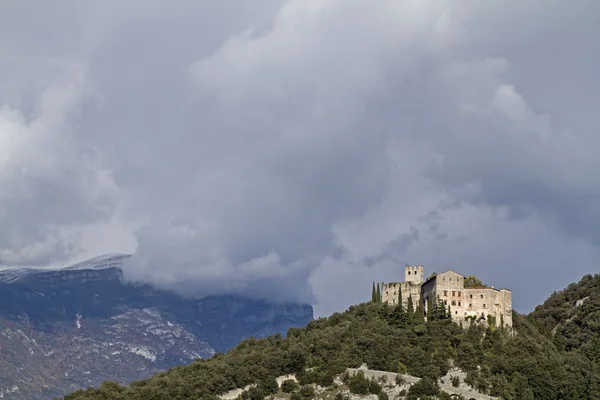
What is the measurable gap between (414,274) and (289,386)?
126 feet

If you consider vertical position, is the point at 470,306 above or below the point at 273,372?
above

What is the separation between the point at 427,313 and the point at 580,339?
4084 centimetres

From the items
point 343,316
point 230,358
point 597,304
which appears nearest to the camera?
point 230,358

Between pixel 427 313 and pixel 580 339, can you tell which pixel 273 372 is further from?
pixel 580 339

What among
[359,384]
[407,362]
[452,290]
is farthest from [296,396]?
[452,290]

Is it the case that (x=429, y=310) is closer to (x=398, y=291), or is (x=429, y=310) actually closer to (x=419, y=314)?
(x=419, y=314)

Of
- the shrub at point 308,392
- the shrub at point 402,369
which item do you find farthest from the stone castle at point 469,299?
the shrub at point 308,392

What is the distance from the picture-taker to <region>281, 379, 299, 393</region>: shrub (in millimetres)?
141525

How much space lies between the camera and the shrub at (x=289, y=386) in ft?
464

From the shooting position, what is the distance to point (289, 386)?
14188 cm

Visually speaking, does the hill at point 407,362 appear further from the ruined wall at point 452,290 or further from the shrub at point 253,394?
the ruined wall at point 452,290

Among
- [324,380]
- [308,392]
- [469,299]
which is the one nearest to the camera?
[308,392]

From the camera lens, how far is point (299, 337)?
168 meters

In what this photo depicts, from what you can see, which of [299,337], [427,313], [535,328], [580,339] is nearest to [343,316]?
[299,337]
